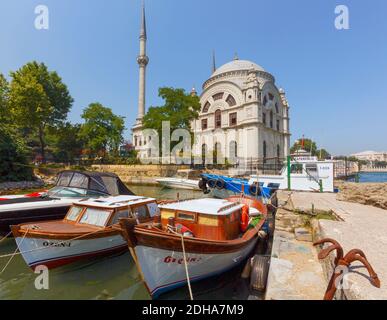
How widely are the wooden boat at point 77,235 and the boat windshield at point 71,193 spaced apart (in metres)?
2.00

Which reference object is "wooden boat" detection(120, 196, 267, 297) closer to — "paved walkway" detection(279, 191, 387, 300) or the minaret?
"paved walkway" detection(279, 191, 387, 300)

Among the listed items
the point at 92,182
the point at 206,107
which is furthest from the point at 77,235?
the point at 206,107

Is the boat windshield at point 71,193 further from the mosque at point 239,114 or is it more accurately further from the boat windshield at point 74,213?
the mosque at point 239,114

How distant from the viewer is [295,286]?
4137 mm

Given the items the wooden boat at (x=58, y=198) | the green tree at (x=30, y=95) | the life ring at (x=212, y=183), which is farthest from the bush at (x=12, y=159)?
the life ring at (x=212, y=183)

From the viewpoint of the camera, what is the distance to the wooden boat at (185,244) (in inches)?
190

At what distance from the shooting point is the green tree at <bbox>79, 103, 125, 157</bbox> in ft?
126

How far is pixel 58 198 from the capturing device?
30.8 feet

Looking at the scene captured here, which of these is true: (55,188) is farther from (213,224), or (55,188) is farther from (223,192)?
(223,192)

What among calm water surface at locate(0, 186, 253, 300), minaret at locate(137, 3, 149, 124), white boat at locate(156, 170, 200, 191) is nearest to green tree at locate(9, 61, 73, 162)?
minaret at locate(137, 3, 149, 124)

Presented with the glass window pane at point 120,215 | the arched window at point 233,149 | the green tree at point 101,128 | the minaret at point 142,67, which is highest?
the minaret at point 142,67

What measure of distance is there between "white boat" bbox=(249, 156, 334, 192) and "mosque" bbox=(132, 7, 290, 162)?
22.3 meters

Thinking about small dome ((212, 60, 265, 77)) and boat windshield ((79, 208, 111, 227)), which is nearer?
→ boat windshield ((79, 208, 111, 227))

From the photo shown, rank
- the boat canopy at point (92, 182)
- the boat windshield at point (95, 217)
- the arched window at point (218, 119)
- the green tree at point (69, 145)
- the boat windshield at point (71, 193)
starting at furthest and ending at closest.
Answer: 1. the arched window at point (218, 119)
2. the green tree at point (69, 145)
3. the boat canopy at point (92, 182)
4. the boat windshield at point (71, 193)
5. the boat windshield at point (95, 217)
